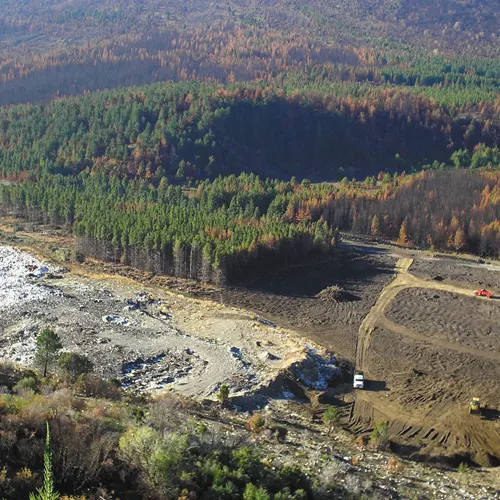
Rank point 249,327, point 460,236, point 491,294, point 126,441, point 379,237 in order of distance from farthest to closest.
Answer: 1. point 379,237
2. point 460,236
3. point 491,294
4. point 249,327
5. point 126,441

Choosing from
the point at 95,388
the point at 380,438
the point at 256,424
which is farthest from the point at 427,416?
the point at 95,388

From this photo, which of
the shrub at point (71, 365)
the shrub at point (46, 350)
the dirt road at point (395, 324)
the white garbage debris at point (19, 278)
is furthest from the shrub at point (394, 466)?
the white garbage debris at point (19, 278)

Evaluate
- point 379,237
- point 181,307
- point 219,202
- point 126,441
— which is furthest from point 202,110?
point 126,441

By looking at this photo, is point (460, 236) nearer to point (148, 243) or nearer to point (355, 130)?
point (148, 243)

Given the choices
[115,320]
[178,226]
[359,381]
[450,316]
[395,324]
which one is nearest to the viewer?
[359,381]

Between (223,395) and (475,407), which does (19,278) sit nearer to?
(223,395)

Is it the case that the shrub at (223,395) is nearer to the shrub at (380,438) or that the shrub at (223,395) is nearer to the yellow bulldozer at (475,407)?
the shrub at (380,438)

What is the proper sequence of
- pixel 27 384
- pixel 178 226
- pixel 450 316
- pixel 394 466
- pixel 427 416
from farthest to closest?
pixel 178 226
pixel 450 316
pixel 427 416
pixel 394 466
pixel 27 384
